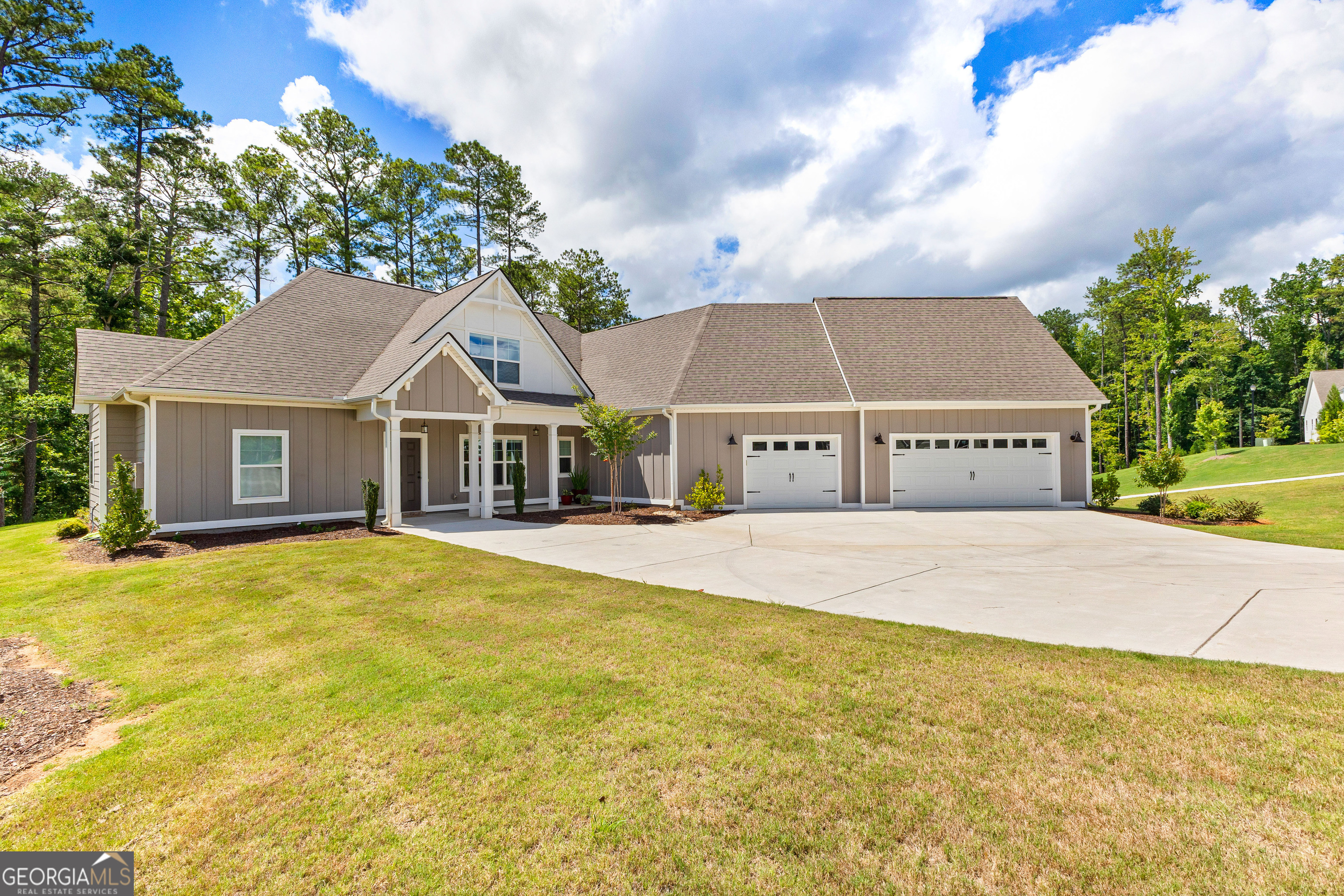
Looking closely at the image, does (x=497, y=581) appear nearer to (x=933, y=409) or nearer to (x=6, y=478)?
(x=933, y=409)

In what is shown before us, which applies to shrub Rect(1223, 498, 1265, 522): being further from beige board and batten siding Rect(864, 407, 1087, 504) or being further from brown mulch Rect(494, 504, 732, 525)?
brown mulch Rect(494, 504, 732, 525)

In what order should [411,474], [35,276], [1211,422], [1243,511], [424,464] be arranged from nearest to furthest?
[1243,511], [424,464], [411,474], [35,276], [1211,422]

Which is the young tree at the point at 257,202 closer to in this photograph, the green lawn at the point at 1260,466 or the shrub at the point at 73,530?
the shrub at the point at 73,530

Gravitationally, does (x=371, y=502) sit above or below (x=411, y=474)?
below

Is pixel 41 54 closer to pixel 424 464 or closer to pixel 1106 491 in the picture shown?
pixel 424 464

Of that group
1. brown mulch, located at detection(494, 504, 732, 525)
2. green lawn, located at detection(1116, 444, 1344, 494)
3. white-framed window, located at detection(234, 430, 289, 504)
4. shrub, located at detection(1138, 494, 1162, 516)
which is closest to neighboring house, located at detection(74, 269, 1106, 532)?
white-framed window, located at detection(234, 430, 289, 504)

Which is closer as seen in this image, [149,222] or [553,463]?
[553,463]

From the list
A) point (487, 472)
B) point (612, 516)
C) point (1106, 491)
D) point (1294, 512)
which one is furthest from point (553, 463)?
point (1294, 512)

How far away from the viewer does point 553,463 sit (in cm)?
1677

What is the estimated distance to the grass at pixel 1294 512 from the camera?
35.7ft

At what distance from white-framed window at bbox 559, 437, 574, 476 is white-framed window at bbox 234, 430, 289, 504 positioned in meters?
7.62

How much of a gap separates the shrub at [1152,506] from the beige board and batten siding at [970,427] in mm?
1472

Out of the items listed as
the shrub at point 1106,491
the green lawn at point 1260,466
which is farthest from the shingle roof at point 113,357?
the green lawn at point 1260,466

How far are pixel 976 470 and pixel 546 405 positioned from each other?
42.8 ft
